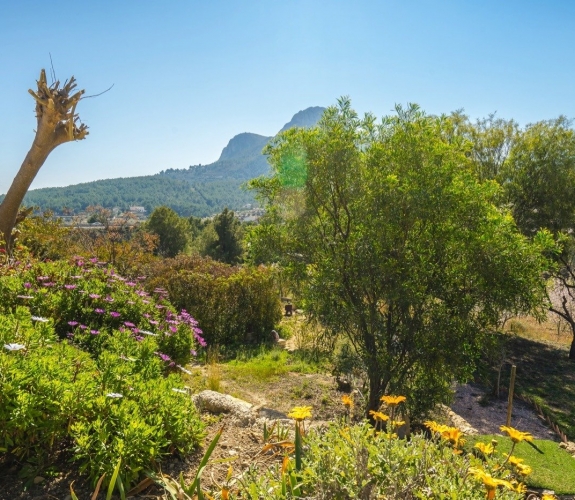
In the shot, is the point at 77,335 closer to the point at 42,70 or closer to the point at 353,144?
the point at 353,144

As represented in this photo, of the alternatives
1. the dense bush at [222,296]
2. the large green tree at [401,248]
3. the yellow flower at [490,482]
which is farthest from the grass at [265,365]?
the yellow flower at [490,482]

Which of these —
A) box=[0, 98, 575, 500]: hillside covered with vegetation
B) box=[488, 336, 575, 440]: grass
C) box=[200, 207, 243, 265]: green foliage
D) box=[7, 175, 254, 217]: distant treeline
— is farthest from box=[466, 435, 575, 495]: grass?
box=[7, 175, 254, 217]: distant treeline

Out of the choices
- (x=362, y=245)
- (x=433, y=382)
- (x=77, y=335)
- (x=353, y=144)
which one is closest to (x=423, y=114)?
(x=353, y=144)

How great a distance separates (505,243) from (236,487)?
4.42 m

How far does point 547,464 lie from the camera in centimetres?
435

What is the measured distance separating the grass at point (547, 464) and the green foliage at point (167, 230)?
27.4 metres

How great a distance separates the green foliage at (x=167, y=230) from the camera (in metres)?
30.2

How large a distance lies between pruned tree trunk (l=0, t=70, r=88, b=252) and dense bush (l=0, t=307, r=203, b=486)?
574 cm

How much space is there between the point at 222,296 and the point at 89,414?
9291 mm

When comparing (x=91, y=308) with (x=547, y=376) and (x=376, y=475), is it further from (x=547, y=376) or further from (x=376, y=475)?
(x=547, y=376)

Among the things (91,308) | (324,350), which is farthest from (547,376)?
(91,308)

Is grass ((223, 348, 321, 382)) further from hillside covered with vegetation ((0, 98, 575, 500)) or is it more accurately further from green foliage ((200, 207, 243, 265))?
green foliage ((200, 207, 243, 265))

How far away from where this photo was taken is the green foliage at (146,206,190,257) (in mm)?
30203

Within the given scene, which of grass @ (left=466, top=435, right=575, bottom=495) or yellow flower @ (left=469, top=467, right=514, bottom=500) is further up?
yellow flower @ (left=469, top=467, right=514, bottom=500)
